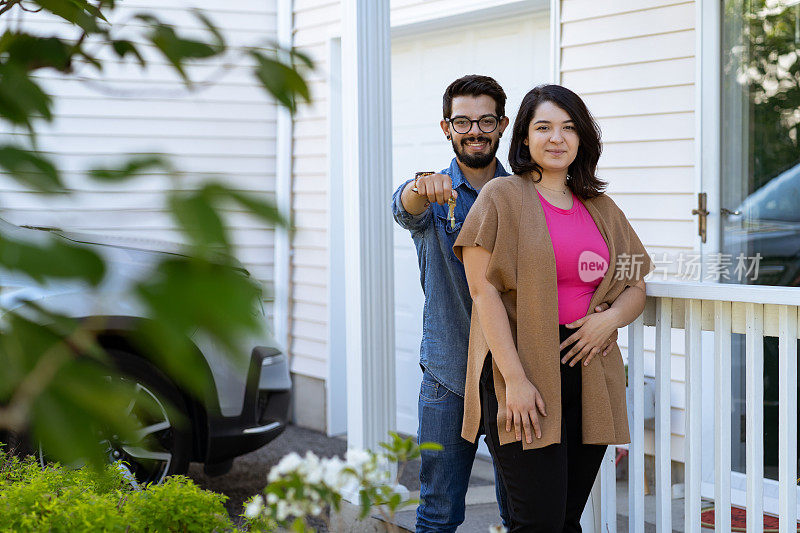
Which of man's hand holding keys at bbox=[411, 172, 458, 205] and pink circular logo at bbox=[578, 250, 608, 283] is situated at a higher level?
man's hand holding keys at bbox=[411, 172, 458, 205]

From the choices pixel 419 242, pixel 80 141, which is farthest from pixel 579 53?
pixel 80 141

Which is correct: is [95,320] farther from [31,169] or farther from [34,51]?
[34,51]

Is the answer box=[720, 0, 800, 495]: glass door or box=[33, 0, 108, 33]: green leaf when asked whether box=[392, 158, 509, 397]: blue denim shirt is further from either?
box=[720, 0, 800, 495]: glass door

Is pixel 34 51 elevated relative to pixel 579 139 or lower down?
lower down

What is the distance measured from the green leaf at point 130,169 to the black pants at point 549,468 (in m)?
1.92

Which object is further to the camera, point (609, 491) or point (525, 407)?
→ point (609, 491)

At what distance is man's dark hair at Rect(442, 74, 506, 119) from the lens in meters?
2.70

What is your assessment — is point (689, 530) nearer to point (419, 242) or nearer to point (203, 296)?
point (419, 242)

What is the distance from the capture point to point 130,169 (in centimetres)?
57

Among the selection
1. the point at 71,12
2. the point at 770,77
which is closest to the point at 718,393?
the point at 770,77

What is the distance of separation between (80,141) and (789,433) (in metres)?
5.42

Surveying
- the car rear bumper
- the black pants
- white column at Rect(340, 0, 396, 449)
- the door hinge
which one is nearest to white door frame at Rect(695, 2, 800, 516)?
the door hinge

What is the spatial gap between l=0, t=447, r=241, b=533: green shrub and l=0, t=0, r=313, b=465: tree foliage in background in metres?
1.65

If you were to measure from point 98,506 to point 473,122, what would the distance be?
1.55 m
